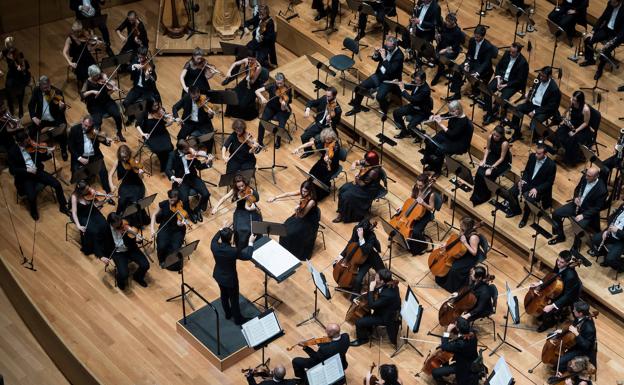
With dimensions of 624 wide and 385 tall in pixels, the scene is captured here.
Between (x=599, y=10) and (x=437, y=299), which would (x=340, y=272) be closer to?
(x=437, y=299)

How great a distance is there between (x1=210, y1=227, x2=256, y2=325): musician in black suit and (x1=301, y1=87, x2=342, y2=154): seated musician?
263 centimetres

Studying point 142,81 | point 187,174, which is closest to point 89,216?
point 187,174

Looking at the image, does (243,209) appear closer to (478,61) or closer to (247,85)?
(247,85)

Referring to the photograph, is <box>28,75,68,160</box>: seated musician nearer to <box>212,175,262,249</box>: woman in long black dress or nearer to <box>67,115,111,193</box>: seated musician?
<box>67,115,111,193</box>: seated musician

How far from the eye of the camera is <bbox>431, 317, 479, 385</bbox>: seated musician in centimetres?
1052

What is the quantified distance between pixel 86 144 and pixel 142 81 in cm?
151

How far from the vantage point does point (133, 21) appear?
591 inches

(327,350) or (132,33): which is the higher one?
(327,350)

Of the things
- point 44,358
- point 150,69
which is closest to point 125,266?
point 44,358

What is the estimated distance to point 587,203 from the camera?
484 inches

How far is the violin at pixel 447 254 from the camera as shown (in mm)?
11817

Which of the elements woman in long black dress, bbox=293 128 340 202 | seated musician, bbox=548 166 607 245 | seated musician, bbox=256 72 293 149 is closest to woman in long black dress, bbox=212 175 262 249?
woman in long black dress, bbox=293 128 340 202

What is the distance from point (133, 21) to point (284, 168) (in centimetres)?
303

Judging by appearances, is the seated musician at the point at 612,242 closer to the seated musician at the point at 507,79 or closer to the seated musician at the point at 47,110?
the seated musician at the point at 507,79
